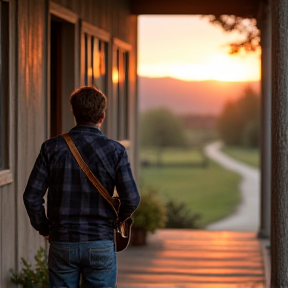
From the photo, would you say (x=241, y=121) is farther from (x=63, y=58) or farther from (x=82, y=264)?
(x=82, y=264)

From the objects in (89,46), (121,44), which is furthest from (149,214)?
(89,46)

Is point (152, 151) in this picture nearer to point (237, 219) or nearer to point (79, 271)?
point (237, 219)

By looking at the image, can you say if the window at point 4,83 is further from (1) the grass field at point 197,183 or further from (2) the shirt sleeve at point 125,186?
(1) the grass field at point 197,183

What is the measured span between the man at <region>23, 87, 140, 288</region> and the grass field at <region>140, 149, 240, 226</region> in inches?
1271

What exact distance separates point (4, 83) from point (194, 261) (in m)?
4.30

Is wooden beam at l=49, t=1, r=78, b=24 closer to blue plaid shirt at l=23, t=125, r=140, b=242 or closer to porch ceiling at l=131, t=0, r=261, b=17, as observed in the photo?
blue plaid shirt at l=23, t=125, r=140, b=242

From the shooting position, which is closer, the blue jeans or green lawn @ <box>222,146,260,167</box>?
the blue jeans

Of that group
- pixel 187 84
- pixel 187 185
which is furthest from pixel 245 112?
pixel 187 185

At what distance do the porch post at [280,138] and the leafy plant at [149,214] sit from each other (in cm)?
620

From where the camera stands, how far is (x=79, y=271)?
14.5ft

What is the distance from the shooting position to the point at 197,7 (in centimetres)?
1256

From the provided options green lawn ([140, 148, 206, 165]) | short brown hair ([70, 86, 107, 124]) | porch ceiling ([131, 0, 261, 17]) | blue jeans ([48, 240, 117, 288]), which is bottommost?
green lawn ([140, 148, 206, 165])

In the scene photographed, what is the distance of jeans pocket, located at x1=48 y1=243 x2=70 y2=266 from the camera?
4.34 metres

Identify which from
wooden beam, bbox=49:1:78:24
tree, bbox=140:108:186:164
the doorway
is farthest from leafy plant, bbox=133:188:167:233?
tree, bbox=140:108:186:164
